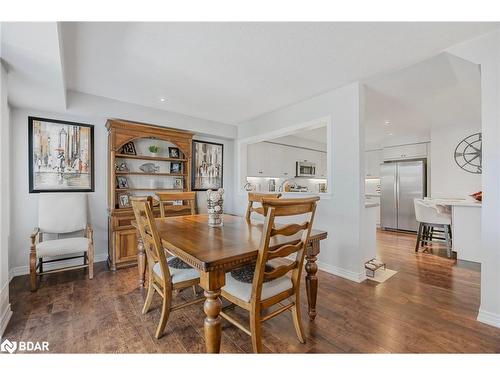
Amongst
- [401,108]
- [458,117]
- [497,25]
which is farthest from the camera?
[458,117]

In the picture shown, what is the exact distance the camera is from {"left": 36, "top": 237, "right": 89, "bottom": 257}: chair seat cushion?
94.3 inches

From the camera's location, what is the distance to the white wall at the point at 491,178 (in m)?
1.74

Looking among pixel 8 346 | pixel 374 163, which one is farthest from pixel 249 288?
pixel 374 163

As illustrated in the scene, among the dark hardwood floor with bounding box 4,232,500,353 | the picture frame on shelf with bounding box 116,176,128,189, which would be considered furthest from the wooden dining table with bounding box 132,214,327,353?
the picture frame on shelf with bounding box 116,176,128,189

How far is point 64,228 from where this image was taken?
9.34 feet

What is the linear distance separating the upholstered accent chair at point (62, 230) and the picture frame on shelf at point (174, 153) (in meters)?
1.39

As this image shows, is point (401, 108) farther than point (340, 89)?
Yes

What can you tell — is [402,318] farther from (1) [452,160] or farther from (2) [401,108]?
(1) [452,160]

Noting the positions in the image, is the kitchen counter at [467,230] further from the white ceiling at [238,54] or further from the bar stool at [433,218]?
the white ceiling at [238,54]

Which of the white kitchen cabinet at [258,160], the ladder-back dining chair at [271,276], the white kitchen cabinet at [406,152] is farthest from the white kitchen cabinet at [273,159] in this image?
the ladder-back dining chair at [271,276]

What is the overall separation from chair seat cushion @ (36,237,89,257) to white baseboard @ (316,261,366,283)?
3.00m

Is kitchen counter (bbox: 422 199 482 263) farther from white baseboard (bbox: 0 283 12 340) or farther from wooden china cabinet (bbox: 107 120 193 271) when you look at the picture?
white baseboard (bbox: 0 283 12 340)

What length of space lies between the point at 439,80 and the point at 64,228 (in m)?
5.01
